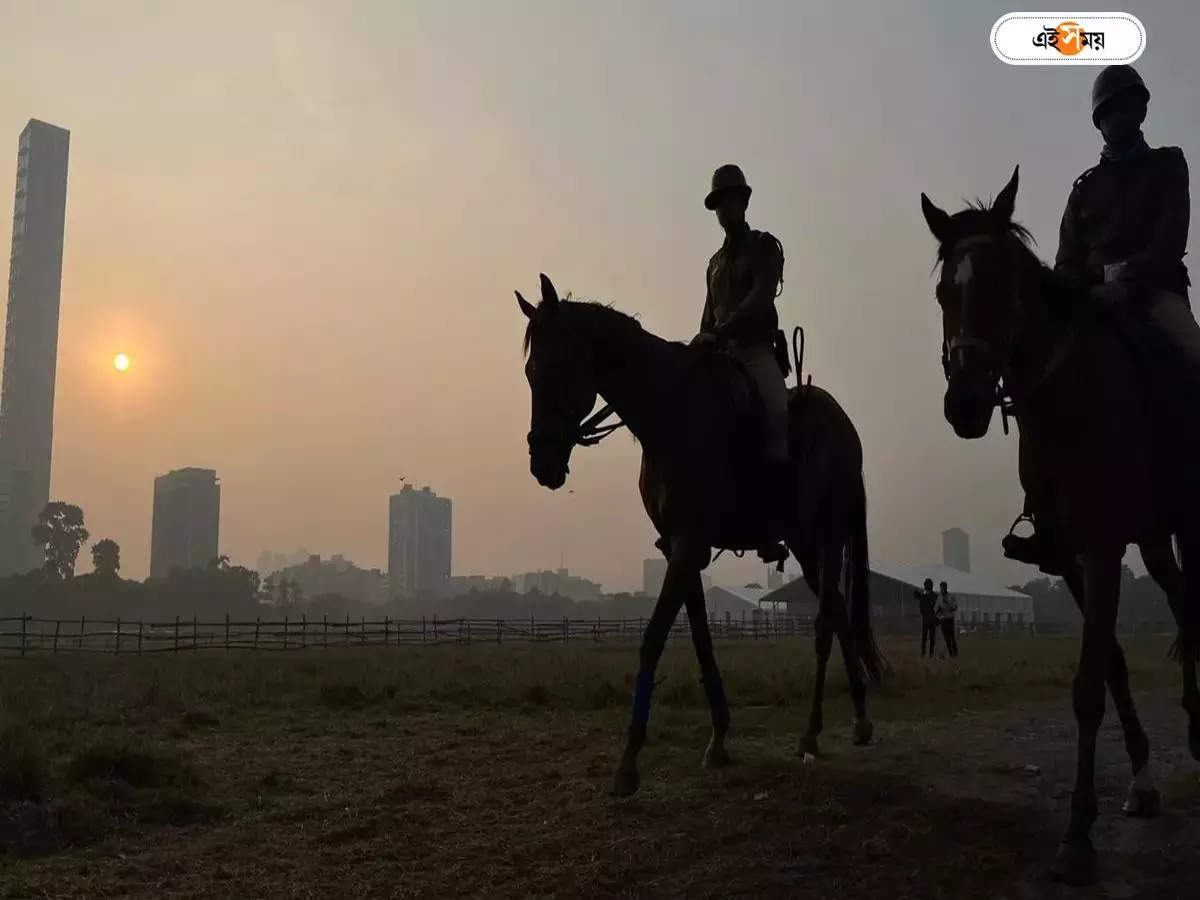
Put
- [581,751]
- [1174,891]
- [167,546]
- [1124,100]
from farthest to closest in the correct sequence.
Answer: [167,546], [581,751], [1124,100], [1174,891]

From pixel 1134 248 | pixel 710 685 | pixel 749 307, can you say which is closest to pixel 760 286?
pixel 749 307

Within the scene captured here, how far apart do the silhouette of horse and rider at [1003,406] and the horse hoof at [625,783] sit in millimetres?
18

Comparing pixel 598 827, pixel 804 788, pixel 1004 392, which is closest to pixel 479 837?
pixel 598 827

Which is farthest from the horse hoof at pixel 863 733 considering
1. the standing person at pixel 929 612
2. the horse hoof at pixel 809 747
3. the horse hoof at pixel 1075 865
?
the standing person at pixel 929 612

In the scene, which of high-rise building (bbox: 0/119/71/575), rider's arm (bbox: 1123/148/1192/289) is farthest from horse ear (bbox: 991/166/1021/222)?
high-rise building (bbox: 0/119/71/575)

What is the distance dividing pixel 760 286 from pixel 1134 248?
262 cm

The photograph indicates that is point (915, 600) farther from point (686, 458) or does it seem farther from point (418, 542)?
point (418, 542)

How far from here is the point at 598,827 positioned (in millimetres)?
4914

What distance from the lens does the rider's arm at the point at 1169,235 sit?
4922 mm

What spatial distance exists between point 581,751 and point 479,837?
9.35ft

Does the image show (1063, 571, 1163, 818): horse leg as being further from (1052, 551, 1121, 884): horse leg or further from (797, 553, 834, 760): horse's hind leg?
(797, 553, 834, 760): horse's hind leg

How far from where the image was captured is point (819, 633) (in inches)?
295

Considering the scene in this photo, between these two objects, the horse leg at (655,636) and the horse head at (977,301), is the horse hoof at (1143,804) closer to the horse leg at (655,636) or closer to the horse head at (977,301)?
the horse head at (977,301)

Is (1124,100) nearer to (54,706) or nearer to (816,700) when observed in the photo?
(816,700)
